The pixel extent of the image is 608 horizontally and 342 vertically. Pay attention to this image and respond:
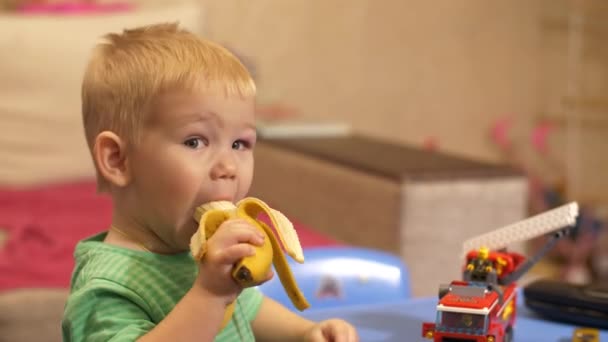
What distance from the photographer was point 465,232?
1.90m

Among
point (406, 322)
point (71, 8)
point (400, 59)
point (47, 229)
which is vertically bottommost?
point (47, 229)

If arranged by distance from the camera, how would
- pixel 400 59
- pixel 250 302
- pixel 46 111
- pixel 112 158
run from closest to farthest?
pixel 112 158 < pixel 250 302 < pixel 46 111 < pixel 400 59

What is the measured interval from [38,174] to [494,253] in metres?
1.54

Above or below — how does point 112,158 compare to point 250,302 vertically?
above

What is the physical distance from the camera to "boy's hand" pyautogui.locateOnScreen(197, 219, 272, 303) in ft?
1.90

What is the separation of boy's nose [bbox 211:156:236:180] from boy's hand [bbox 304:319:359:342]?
0.16 metres

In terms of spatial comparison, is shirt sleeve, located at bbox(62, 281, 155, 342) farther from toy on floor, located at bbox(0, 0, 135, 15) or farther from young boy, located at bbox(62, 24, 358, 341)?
toy on floor, located at bbox(0, 0, 135, 15)

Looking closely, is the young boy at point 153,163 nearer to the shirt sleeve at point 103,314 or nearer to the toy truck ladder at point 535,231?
the shirt sleeve at point 103,314

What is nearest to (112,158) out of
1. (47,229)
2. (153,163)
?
(153,163)

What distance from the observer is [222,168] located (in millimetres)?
665

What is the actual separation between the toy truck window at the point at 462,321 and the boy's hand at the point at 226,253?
168 millimetres

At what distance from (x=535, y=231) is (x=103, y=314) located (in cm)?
34

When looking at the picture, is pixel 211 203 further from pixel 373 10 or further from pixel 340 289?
pixel 373 10

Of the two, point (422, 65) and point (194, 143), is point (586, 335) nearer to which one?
point (194, 143)
